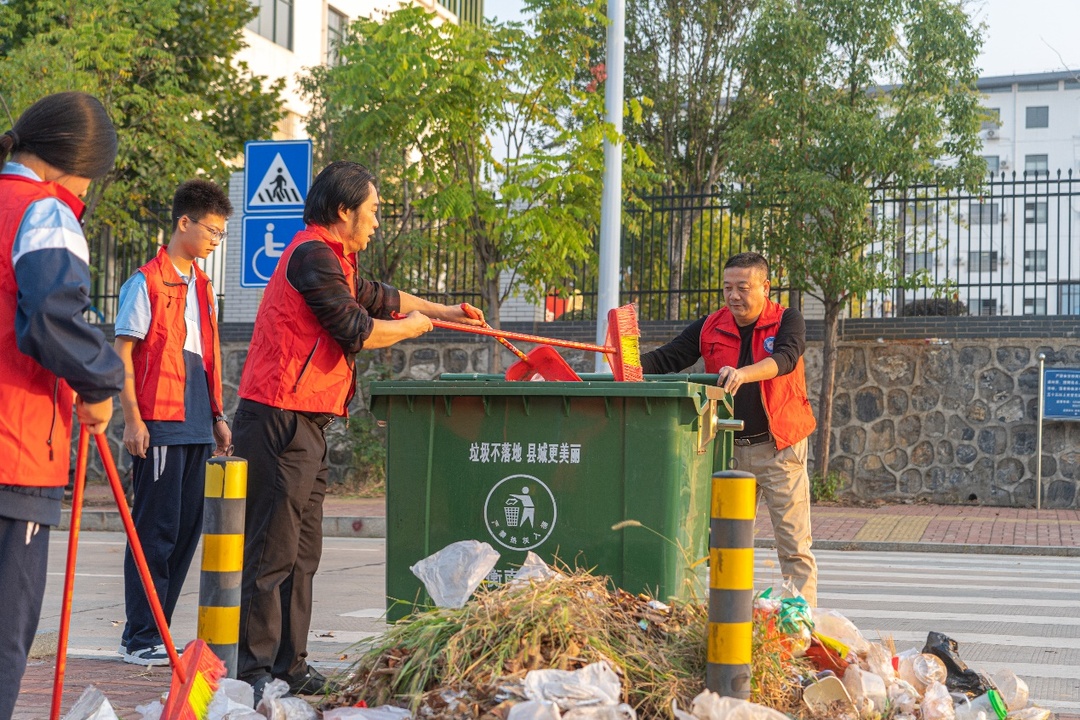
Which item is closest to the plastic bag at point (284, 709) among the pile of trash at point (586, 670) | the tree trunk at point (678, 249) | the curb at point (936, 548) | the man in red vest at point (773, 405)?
the pile of trash at point (586, 670)

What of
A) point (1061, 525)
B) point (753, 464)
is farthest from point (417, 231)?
point (753, 464)

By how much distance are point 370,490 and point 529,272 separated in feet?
12.1

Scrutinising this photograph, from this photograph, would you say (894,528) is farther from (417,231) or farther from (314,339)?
(314,339)

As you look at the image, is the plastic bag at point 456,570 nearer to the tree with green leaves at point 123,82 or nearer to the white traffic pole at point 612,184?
the white traffic pole at point 612,184

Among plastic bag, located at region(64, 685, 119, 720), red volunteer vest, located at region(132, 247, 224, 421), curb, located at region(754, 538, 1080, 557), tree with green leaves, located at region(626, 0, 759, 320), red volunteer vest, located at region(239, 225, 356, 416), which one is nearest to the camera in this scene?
plastic bag, located at region(64, 685, 119, 720)

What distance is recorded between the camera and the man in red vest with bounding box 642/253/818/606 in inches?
233

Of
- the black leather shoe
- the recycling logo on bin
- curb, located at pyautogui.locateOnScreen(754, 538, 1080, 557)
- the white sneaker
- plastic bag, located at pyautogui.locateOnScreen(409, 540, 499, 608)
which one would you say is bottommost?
curb, located at pyautogui.locateOnScreen(754, 538, 1080, 557)

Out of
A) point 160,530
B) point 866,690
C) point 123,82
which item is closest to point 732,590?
point 866,690

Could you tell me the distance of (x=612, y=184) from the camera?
492 inches

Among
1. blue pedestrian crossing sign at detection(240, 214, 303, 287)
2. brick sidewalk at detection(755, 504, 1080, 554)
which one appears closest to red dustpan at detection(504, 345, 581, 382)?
blue pedestrian crossing sign at detection(240, 214, 303, 287)

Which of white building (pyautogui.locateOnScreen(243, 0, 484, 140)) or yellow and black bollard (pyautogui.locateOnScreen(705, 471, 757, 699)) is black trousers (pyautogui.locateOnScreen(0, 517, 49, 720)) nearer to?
yellow and black bollard (pyautogui.locateOnScreen(705, 471, 757, 699))

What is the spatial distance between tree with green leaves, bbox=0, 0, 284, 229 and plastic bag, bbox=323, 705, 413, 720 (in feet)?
37.7

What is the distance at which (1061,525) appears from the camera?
12523 millimetres

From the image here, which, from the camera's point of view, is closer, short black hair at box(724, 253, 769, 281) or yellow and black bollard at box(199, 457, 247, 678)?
yellow and black bollard at box(199, 457, 247, 678)
